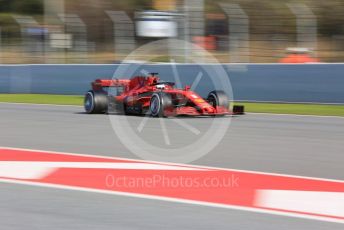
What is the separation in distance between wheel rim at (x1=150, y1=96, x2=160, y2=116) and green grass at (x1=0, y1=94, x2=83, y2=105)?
210 inches

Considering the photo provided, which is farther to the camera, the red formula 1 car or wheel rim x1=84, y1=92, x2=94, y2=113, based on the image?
wheel rim x1=84, y1=92, x2=94, y2=113

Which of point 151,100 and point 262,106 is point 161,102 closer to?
point 151,100

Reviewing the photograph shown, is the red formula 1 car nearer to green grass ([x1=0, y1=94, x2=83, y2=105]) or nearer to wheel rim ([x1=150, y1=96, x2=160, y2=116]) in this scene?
wheel rim ([x1=150, y1=96, x2=160, y2=116])

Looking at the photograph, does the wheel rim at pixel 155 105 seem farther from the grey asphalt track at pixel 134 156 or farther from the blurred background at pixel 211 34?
the blurred background at pixel 211 34

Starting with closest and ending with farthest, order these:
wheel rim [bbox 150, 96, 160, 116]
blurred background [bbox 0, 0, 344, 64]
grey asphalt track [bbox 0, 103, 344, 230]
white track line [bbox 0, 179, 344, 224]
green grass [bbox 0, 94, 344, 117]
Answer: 1. grey asphalt track [bbox 0, 103, 344, 230]
2. white track line [bbox 0, 179, 344, 224]
3. wheel rim [bbox 150, 96, 160, 116]
4. green grass [bbox 0, 94, 344, 117]
5. blurred background [bbox 0, 0, 344, 64]

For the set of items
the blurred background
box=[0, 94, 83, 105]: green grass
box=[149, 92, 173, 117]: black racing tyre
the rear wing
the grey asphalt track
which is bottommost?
box=[0, 94, 83, 105]: green grass

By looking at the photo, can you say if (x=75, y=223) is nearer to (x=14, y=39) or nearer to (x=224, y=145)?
(x=224, y=145)

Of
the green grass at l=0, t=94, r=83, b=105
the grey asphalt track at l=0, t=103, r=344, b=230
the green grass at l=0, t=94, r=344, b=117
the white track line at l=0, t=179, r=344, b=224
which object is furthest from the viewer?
the green grass at l=0, t=94, r=83, b=105

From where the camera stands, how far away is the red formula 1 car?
12938 mm

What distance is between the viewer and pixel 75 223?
4820 millimetres

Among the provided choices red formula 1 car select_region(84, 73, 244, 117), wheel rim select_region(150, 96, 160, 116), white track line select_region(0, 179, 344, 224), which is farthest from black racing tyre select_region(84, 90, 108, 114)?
white track line select_region(0, 179, 344, 224)

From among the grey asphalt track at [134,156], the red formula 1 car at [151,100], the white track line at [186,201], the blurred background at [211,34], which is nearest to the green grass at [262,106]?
the grey asphalt track at [134,156]

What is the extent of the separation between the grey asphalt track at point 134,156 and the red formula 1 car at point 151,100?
36 cm

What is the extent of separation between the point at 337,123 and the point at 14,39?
53.8ft
